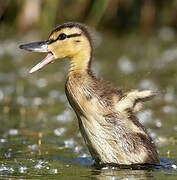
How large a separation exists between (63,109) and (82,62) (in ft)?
14.9

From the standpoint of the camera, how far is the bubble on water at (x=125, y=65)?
56.4 feet

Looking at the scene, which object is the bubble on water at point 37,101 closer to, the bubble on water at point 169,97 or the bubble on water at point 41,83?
the bubble on water at point 41,83

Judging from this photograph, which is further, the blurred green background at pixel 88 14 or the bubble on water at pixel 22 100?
the blurred green background at pixel 88 14

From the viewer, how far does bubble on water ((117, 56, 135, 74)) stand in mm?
17203

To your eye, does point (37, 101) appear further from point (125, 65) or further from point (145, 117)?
point (125, 65)

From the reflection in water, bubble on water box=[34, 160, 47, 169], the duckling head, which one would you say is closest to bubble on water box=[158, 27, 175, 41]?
the duckling head

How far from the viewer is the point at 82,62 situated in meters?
9.00

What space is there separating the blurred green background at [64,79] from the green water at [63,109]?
13 mm

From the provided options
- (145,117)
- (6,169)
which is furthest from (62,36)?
(145,117)

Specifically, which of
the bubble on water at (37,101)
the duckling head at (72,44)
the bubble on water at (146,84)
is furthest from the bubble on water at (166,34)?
the duckling head at (72,44)

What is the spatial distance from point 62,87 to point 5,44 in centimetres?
638

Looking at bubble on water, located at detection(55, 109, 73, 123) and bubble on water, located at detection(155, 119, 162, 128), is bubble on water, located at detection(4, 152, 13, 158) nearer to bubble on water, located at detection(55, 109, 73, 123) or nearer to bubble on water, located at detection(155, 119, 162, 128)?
bubble on water, located at detection(55, 109, 73, 123)

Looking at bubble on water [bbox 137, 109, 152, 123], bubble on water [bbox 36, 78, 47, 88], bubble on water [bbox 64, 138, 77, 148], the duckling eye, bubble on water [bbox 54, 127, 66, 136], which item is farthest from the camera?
bubble on water [bbox 36, 78, 47, 88]

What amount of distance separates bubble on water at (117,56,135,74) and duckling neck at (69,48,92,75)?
7.82m
